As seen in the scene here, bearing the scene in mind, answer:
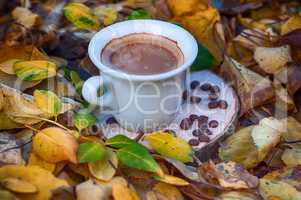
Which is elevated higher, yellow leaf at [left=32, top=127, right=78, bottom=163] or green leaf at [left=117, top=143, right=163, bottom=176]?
yellow leaf at [left=32, top=127, right=78, bottom=163]

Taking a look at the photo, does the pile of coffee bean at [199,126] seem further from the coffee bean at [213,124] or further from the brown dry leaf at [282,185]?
the brown dry leaf at [282,185]

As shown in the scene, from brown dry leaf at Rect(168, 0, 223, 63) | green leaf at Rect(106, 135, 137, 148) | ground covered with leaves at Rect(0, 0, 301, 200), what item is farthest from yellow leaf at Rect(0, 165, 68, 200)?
brown dry leaf at Rect(168, 0, 223, 63)

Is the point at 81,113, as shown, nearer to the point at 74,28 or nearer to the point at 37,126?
the point at 37,126

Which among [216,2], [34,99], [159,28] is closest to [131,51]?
[159,28]

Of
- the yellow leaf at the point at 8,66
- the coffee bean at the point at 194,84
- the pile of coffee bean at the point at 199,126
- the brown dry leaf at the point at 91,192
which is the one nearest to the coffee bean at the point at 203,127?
the pile of coffee bean at the point at 199,126

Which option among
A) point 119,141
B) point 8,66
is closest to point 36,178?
point 119,141

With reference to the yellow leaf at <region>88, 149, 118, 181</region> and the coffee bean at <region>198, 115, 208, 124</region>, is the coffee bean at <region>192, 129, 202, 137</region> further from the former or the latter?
the yellow leaf at <region>88, 149, 118, 181</region>

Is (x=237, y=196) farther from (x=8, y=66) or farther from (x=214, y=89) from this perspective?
(x=8, y=66)

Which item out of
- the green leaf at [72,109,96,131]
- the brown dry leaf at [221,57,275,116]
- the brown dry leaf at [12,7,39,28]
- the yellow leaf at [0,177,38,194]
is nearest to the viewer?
the yellow leaf at [0,177,38,194]
